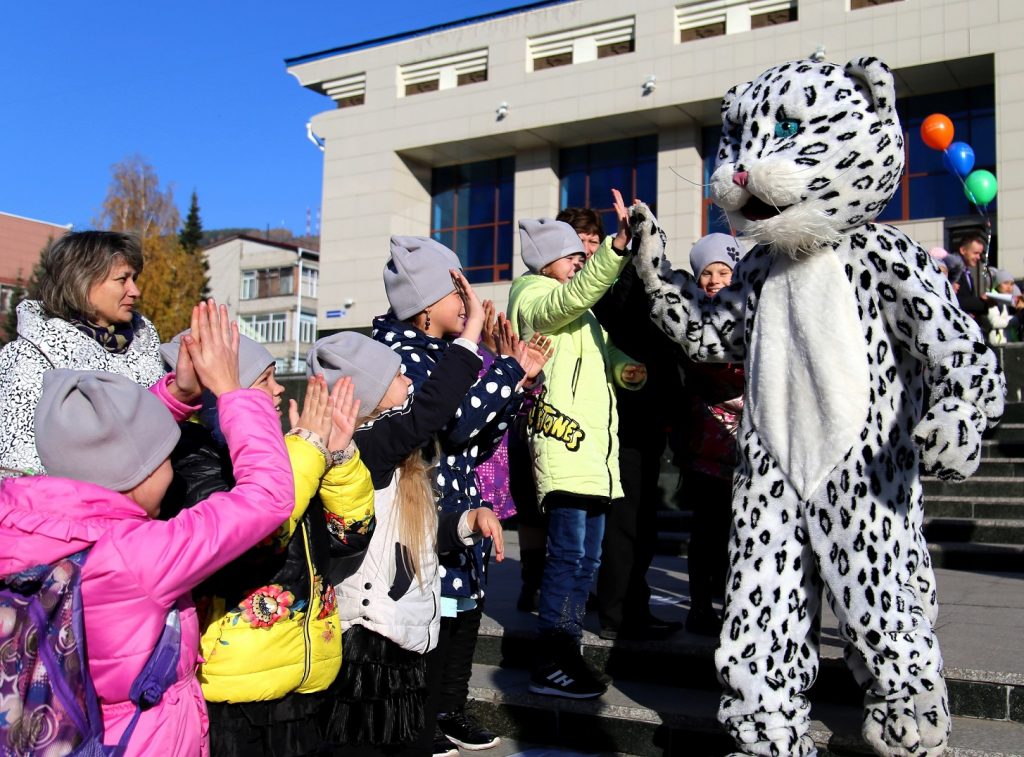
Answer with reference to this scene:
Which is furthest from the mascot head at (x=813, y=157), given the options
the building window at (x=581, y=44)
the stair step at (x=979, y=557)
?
the building window at (x=581, y=44)

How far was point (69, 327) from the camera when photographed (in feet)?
11.8

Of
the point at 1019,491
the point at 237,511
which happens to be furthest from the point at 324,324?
the point at 237,511

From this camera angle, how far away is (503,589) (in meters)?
6.25

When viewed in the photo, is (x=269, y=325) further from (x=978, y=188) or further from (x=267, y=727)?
(x=267, y=727)

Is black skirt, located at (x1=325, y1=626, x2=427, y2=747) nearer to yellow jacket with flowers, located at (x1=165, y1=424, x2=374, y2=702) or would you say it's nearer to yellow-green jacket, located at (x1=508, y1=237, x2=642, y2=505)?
yellow jacket with flowers, located at (x1=165, y1=424, x2=374, y2=702)

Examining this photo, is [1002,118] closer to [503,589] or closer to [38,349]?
[503,589]

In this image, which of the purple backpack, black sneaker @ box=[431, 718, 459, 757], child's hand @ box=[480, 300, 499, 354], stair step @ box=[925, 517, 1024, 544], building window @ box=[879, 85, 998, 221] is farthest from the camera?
building window @ box=[879, 85, 998, 221]

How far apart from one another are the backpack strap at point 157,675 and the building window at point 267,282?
200ft

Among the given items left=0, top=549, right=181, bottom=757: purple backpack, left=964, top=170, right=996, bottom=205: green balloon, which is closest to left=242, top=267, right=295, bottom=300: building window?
left=964, top=170, right=996, bottom=205: green balloon

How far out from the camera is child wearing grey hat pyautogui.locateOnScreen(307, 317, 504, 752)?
296 cm

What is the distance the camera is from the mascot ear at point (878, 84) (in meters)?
2.97

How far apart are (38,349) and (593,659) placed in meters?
2.55

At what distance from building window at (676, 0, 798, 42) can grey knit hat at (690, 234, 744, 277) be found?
20.3 m

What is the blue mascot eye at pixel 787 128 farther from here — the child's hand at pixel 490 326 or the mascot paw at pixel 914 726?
the mascot paw at pixel 914 726
